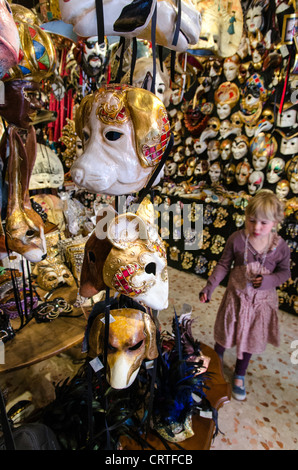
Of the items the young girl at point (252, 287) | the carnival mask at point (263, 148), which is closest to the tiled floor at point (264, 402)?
the young girl at point (252, 287)

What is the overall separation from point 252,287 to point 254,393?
80cm

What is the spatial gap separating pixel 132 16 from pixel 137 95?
0.55 feet

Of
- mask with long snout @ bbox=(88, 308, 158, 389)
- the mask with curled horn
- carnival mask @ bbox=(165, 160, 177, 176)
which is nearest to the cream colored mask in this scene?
the mask with curled horn

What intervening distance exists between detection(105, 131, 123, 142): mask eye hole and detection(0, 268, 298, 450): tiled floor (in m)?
1.42

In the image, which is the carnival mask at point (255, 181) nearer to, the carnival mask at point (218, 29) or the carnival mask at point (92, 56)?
the carnival mask at point (218, 29)

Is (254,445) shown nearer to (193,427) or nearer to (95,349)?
(193,427)

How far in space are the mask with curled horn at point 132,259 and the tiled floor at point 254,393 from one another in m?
1.12

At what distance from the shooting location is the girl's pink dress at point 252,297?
1.57m

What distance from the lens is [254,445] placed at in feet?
4.56

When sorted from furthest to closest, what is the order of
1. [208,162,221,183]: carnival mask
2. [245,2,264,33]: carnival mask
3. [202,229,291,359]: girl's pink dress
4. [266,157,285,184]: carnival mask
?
1. [208,162,221,183]: carnival mask
2. [266,157,285,184]: carnival mask
3. [245,2,264,33]: carnival mask
4. [202,229,291,359]: girl's pink dress

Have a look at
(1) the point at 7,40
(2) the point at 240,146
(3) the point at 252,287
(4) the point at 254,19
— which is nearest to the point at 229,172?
(2) the point at 240,146

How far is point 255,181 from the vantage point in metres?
2.71

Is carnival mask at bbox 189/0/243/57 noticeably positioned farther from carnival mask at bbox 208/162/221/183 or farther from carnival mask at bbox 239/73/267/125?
carnival mask at bbox 208/162/221/183

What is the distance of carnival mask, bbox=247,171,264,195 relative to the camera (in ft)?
8.82
